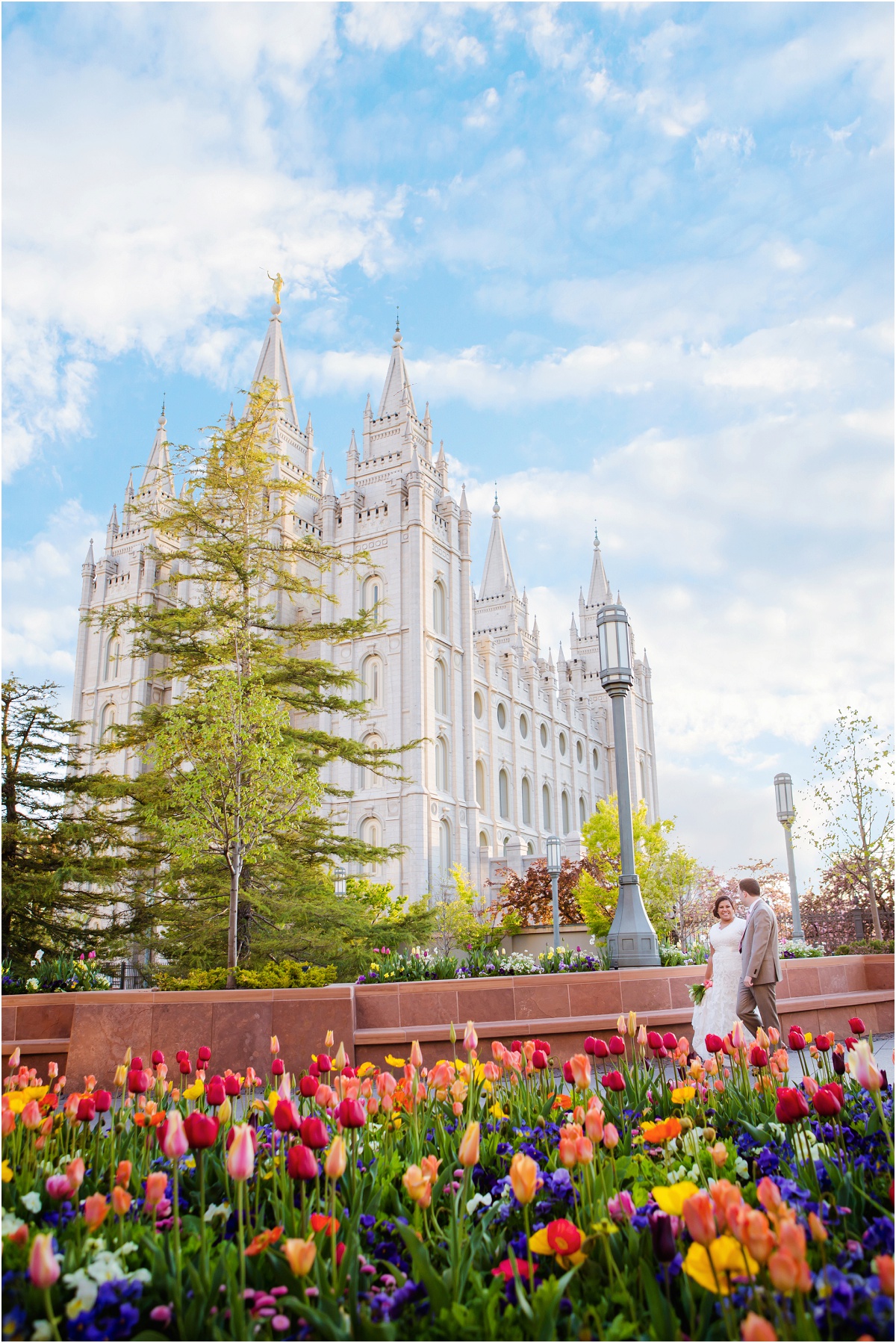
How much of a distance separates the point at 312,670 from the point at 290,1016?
30.3 ft

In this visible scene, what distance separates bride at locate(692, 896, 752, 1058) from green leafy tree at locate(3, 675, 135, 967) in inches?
380

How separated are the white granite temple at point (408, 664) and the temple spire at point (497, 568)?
25.7ft

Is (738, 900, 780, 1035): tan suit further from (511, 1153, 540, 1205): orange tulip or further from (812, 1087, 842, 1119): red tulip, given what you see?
(511, 1153, 540, 1205): orange tulip

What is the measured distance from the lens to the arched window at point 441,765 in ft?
121

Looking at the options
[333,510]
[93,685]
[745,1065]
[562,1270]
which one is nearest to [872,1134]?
[745,1065]

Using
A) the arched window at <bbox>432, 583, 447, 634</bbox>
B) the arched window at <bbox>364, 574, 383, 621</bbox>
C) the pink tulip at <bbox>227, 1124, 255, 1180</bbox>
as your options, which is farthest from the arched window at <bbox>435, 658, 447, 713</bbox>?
the pink tulip at <bbox>227, 1124, 255, 1180</bbox>

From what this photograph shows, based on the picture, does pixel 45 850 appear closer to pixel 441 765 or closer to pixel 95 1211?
pixel 95 1211

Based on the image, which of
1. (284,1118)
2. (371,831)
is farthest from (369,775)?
(284,1118)

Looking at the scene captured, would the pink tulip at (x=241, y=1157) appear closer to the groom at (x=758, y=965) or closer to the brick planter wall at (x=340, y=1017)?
the groom at (x=758, y=965)

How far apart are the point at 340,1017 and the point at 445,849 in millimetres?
29612

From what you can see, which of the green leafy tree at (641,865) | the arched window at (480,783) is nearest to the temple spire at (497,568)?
the arched window at (480,783)

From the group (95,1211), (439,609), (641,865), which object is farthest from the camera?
(439,609)

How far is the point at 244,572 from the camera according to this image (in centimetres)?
1535

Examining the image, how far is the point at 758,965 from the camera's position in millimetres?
6035
